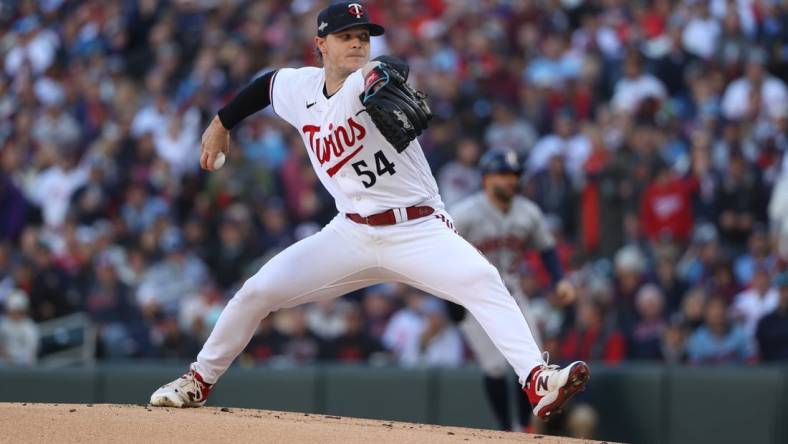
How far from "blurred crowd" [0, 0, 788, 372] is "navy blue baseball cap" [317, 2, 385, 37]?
504 centimetres

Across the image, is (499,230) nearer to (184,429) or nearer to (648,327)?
(648,327)

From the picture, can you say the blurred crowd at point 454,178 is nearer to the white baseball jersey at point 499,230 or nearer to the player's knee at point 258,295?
the white baseball jersey at point 499,230

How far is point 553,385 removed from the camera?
211 inches

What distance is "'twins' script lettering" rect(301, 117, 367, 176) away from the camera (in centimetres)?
559

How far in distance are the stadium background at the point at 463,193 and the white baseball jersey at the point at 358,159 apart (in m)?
4.55

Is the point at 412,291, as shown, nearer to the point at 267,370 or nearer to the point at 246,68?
the point at 267,370

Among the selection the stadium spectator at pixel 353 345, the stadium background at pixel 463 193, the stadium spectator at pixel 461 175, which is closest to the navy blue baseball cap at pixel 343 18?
the stadium background at pixel 463 193

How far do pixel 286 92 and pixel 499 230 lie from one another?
2.59 meters

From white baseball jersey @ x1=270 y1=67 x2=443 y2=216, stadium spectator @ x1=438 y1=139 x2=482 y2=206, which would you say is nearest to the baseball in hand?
white baseball jersey @ x1=270 y1=67 x2=443 y2=216

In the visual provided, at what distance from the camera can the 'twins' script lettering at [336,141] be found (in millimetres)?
5590

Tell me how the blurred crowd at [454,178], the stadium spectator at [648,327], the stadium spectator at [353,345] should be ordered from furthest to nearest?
the stadium spectator at [353,345] → the blurred crowd at [454,178] → the stadium spectator at [648,327]

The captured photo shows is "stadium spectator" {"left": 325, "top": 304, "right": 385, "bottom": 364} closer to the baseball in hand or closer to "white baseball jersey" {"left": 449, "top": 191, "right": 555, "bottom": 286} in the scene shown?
"white baseball jersey" {"left": 449, "top": 191, "right": 555, "bottom": 286}

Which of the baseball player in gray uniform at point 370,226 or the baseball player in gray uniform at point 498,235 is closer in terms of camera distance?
the baseball player in gray uniform at point 370,226

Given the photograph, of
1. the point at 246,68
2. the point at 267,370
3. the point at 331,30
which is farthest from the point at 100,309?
the point at 331,30
